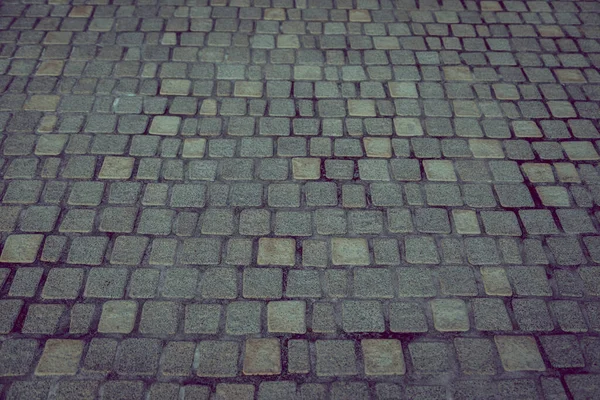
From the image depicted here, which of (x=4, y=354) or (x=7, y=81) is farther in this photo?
(x=7, y=81)

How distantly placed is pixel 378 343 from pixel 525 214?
4.71 ft

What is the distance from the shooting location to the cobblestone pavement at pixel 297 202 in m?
2.63

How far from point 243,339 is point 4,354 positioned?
49.9 inches

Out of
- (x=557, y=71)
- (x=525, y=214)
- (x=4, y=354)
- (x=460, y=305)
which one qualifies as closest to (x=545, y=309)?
(x=460, y=305)

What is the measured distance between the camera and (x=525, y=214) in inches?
131

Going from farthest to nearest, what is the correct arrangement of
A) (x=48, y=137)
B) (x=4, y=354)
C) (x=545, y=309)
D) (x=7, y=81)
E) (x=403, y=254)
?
1. (x=7, y=81)
2. (x=48, y=137)
3. (x=403, y=254)
4. (x=545, y=309)
5. (x=4, y=354)

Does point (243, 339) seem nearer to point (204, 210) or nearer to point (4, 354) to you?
point (204, 210)

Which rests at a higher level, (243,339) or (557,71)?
(557,71)

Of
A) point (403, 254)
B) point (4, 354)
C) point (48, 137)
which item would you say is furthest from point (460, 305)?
point (48, 137)

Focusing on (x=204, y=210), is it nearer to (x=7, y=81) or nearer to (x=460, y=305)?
(x=460, y=305)

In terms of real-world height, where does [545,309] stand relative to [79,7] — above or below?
below

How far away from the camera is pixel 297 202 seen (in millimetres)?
3340

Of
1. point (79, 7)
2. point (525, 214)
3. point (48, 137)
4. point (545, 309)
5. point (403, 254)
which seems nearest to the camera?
point (545, 309)

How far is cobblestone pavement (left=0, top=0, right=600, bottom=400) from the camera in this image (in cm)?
263
